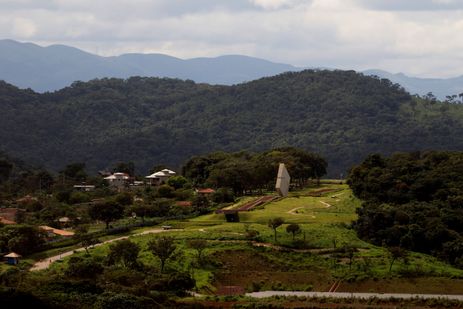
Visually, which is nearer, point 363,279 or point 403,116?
point 363,279

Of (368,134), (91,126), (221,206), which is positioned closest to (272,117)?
(368,134)

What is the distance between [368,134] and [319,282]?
117 meters

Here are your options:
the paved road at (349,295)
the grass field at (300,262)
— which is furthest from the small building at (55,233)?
the paved road at (349,295)

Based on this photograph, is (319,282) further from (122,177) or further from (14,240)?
(122,177)

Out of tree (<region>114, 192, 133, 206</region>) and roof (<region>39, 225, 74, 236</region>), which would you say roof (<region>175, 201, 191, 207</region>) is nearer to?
tree (<region>114, 192, 133, 206</region>)

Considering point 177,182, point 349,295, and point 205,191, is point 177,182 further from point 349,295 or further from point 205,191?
point 349,295

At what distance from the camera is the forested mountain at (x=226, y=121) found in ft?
499

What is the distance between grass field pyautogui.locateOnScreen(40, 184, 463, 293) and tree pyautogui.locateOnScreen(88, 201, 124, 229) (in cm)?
636

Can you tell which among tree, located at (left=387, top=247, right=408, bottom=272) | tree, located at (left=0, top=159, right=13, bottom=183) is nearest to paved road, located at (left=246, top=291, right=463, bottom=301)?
tree, located at (left=387, top=247, right=408, bottom=272)

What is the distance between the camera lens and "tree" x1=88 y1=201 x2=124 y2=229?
57719 mm

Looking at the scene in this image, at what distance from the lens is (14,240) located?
47125 mm

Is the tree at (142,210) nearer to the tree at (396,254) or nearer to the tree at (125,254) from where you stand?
the tree at (125,254)

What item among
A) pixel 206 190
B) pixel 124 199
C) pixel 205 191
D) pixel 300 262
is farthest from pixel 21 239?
pixel 206 190

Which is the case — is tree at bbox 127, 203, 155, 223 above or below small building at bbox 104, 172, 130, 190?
above
